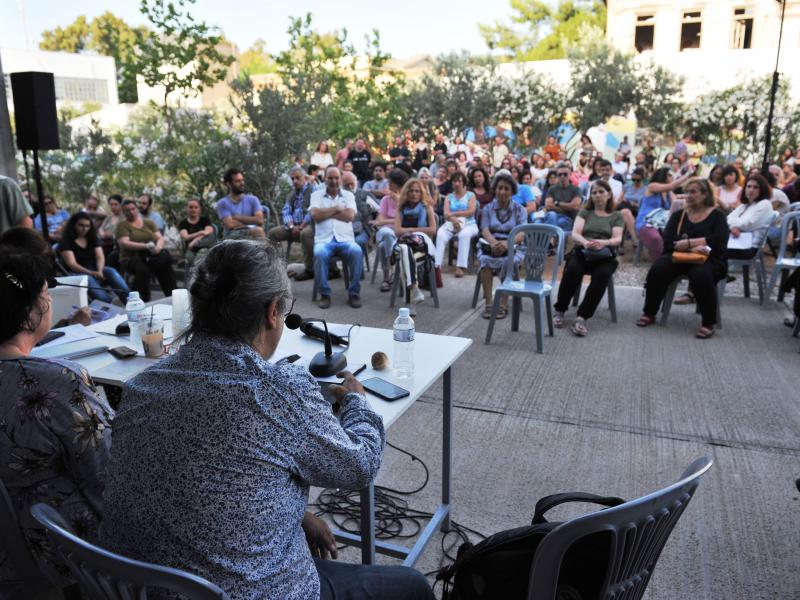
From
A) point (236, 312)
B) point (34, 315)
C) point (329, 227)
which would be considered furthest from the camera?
point (329, 227)

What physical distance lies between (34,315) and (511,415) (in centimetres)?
251

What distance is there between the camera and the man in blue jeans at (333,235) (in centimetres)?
589

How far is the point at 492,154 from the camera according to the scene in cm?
1582

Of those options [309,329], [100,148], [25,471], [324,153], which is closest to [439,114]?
[324,153]

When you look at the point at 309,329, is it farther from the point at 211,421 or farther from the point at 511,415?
the point at 511,415

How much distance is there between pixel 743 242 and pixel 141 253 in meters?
5.60

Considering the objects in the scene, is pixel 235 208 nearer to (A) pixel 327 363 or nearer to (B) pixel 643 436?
(B) pixel 643 436

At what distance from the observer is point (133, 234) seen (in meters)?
6.21

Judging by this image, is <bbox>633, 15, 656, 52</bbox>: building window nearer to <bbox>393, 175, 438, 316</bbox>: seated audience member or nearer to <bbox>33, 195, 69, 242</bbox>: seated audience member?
<bbox>393, 175, 438, 316</bbox>: seated audience member

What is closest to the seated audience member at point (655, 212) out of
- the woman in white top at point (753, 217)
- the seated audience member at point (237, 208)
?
the woman in white top at point (753, 217)

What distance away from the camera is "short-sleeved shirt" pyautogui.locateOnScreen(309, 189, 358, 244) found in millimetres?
6121

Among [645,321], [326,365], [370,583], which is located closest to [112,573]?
[370,583]

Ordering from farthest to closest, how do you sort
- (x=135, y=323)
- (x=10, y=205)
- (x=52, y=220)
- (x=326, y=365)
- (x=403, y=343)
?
(x=52, y=220), (x=10, y=205), (x=135, y=323), (x=403, y=343), (x=326, y=365)

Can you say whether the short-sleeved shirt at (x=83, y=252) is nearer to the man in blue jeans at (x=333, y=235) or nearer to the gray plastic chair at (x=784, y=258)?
the man in blue jeans at (x=333, y=235)
